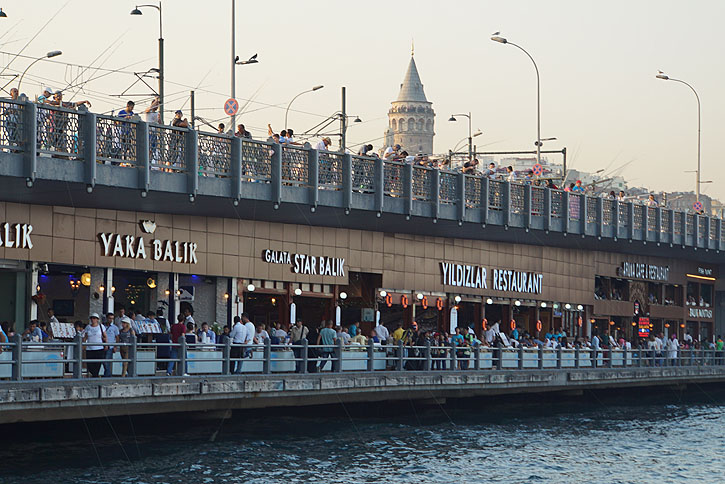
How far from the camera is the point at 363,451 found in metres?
28.8

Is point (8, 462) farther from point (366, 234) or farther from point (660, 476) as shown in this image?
point (366, 234)

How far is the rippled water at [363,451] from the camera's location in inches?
965

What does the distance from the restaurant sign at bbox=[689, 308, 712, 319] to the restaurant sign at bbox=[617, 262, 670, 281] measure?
3.88 meters

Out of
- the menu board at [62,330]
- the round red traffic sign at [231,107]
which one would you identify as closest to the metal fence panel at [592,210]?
the round red traffic sign at [231,107]

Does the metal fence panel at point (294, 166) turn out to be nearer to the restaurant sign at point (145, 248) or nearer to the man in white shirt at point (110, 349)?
the restaurant sign at point (145, 248)

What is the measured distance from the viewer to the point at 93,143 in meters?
28.6

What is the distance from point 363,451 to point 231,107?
40.3 ft

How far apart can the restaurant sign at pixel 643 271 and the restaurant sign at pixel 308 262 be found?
2004cm

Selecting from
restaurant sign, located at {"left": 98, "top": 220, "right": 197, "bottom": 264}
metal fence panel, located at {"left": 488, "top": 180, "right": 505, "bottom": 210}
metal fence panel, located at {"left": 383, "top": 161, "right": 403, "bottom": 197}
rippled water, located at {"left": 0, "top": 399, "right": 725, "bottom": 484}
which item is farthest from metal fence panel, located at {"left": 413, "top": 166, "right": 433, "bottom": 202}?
restaurant sign, located at {"left": 98, "top": 220, "right": 197, "bottom": 264}

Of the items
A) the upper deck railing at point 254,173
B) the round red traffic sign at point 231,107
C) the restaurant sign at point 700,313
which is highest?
the round red traffic sign at point 231,107

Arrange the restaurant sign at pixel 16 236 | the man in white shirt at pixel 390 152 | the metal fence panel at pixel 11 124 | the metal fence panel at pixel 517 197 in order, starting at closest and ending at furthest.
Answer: the metal fence panel at pixel 11 124, the restaurant sign at pixel 16 236, the man in white shirt at pixel 390 152, the metal fence panel at pixel 517 197

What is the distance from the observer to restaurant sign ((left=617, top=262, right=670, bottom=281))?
Result: 186 feet

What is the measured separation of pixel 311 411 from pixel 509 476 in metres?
8.12

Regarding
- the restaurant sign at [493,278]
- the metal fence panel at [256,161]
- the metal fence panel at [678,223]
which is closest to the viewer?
the metal fence panel at [256,161]
